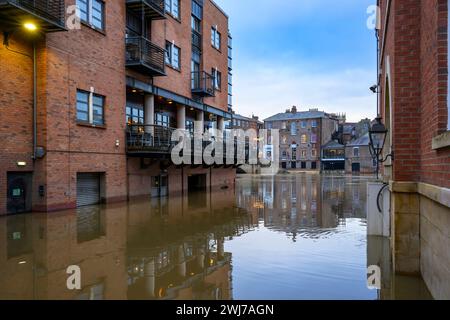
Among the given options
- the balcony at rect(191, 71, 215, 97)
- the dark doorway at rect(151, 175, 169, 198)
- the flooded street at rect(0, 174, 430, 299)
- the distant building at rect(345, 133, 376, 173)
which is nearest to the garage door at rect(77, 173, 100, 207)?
the flooded street at rect(0, 174, 430, 299)

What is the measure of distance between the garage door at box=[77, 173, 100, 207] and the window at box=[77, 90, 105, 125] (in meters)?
2.26

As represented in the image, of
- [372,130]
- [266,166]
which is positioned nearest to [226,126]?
[372,130]

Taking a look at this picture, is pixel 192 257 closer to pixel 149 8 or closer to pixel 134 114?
pixel 134 114

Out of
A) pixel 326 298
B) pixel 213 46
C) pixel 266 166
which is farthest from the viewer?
pixel 266 166

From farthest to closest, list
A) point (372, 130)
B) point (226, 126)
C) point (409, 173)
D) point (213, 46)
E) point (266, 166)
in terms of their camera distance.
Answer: point (266, 166)
point (226, 126)
point (213, 46)
point (372, 130)
point (409, 173)

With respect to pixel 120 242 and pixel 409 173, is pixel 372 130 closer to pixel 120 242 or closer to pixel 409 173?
pixel 409 173

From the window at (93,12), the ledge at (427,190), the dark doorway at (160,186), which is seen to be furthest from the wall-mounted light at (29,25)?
the ledge at (427,190)

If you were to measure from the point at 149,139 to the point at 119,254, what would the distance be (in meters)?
11.2

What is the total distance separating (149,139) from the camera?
1817cm

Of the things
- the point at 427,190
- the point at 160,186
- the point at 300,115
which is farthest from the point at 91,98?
the point at 300,115

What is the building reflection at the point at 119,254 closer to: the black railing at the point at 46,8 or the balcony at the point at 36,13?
the balcony at the point at 36,13

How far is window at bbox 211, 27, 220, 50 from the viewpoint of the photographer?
28516 millimetres

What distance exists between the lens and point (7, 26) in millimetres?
12258

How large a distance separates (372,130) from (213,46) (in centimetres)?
2191
